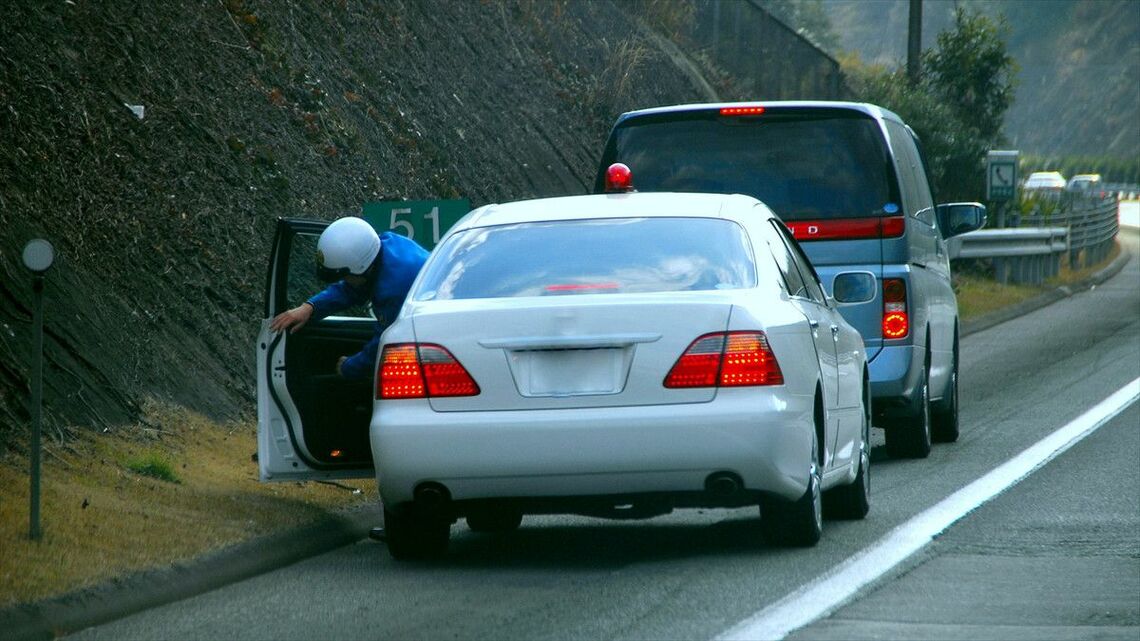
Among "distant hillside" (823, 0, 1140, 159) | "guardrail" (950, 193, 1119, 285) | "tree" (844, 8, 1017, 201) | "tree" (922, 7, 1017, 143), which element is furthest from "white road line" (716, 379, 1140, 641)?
"distant hillside" (823, 0, 1140, 159)

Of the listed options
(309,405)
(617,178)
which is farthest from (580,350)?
(617,178)

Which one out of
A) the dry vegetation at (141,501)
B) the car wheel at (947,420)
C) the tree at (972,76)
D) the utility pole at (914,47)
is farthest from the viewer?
the tree at (972,76)

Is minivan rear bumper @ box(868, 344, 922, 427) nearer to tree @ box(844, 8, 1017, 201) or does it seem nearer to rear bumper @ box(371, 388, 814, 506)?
rear bumper @ box(371, 388, 814, 506)

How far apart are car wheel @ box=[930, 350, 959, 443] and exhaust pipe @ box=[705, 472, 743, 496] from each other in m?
5.98

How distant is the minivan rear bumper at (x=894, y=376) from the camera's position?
12539mm

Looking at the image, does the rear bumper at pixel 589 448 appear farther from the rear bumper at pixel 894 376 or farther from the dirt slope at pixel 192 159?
the rear bumper at pixel 894 376

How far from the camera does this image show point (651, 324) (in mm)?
8195

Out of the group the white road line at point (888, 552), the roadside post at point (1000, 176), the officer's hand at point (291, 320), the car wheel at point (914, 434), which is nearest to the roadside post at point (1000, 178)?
the roadside post at point (1000, 176)

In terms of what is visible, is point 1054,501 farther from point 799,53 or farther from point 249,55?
point 799,53

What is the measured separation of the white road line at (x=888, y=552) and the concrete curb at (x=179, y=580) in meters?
2.36

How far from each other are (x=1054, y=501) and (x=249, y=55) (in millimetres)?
8991

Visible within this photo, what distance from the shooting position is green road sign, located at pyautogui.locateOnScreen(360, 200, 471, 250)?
1307 centimetres

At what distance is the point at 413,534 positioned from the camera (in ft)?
29.1

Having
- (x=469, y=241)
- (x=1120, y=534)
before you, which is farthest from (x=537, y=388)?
(x=1120, y=534)
